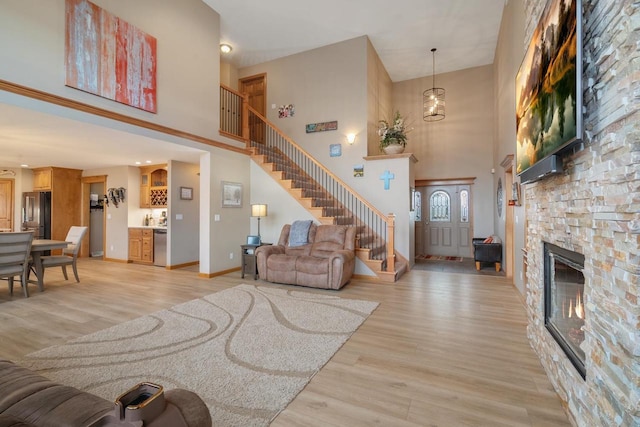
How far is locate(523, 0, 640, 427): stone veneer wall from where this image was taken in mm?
1244

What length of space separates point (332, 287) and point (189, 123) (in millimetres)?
3975

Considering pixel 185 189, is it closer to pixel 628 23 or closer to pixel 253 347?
pixel 253 347

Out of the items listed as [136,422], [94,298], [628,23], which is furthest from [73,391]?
[94,298]

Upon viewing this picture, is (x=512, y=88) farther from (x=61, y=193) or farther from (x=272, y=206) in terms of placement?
(x=61, y=193)

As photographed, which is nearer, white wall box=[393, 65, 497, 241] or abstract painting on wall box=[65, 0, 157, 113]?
abstract painting on wall box=[65, 0, 157, 113]

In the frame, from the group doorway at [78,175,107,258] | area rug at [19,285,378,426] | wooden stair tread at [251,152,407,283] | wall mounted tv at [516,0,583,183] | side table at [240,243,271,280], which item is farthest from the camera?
doorway at [78,175,107,258]

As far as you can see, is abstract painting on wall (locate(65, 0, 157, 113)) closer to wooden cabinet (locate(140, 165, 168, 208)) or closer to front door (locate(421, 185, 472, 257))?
wooden cabinet (locate(140, 165, 168, 208))

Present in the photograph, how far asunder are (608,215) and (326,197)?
6037 millimetres

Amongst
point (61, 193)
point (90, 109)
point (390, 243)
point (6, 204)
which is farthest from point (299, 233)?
point (6, 204)

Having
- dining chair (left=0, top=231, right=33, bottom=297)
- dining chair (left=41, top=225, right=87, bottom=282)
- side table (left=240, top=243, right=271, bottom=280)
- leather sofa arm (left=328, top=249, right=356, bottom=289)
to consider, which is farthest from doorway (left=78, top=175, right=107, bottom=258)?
leather sofa arm (left=328, top=249, right=356, bottom=289)

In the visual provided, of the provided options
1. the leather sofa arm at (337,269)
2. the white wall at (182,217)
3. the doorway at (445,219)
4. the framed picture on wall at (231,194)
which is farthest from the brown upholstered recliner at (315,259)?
the doorway at (445,219)

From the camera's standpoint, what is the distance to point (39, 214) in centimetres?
799

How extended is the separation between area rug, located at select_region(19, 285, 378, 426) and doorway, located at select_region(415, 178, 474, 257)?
18.4 ft

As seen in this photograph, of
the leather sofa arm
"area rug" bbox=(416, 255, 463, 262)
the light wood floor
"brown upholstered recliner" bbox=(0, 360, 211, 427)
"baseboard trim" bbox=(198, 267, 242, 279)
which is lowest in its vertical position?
the light wood floor
